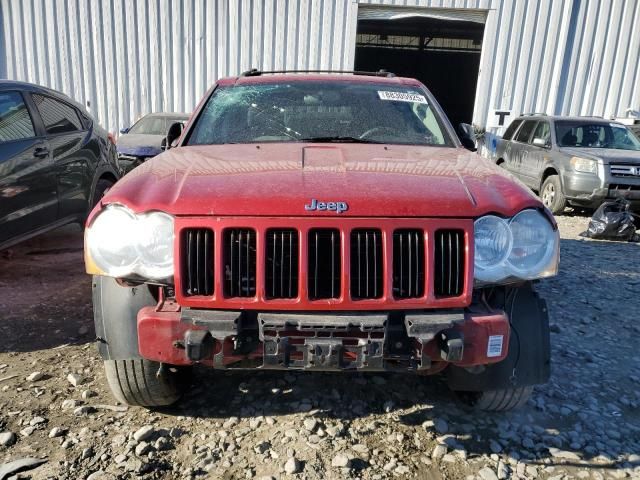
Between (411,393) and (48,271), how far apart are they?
3775 mm

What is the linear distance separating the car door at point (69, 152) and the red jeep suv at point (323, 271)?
2.95m

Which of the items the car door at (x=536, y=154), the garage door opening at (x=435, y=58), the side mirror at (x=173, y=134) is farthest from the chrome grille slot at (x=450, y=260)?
the garage door opening at (x=435, y=58)

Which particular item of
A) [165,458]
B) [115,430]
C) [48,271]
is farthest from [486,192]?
[48,271]

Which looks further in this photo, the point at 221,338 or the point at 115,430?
the point at 115,430

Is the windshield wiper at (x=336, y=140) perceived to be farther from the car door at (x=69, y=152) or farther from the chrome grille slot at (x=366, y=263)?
the car door at (x=69, y=152)

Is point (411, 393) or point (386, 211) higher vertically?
point (386, 211)

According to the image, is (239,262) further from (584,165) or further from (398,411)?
(584,165)

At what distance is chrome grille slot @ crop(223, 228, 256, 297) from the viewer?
2.03 m

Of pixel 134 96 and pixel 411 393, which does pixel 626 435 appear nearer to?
pixel 411 393

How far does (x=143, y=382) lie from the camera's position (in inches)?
96.5

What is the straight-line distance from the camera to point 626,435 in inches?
104

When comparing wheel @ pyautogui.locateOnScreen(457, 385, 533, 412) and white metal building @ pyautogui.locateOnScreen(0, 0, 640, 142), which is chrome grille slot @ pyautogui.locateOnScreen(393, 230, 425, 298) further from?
white metal building @ pyautogui.locateOnScreen(0, 0, 640, 142)

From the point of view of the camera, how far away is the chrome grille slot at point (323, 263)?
6.70 ft

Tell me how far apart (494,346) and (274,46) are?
36.7ft
